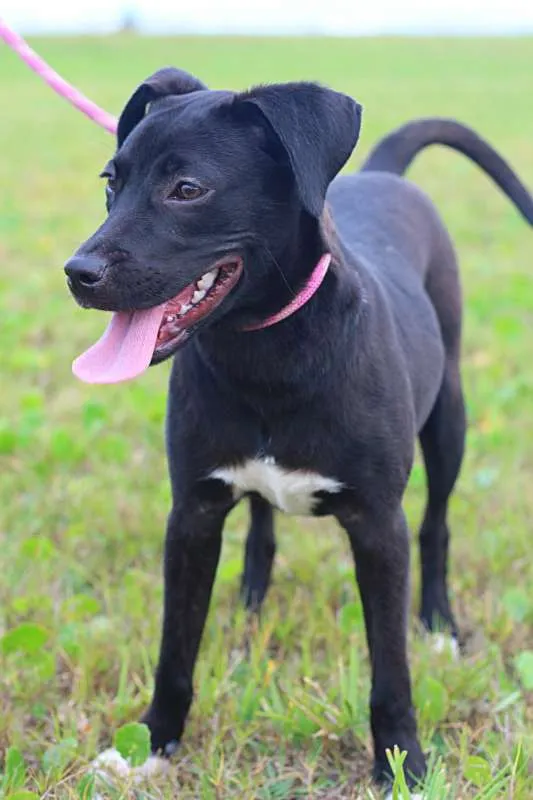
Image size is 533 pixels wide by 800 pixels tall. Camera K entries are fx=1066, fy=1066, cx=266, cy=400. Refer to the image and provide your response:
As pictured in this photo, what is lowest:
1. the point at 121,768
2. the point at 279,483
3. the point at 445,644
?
the point at 121,768

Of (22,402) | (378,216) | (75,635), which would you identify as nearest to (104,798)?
(75,635)

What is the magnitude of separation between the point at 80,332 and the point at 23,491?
2357 mm

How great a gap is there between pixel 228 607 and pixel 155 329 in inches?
65.6

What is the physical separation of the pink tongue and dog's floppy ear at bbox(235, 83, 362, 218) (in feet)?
1.45

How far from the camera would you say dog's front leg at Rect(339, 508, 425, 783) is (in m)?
2.85

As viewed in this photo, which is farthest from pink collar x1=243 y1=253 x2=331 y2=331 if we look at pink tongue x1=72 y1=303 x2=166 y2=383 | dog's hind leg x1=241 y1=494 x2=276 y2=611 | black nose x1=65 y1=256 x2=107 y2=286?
dog's hind leg x1=241 y1=494 x2=276 y2=611

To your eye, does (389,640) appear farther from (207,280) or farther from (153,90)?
(153,90)

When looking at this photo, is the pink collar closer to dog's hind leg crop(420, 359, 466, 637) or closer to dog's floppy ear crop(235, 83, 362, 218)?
dog's floppy ear crop(235, 83, 362, 218)

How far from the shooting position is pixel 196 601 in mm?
3037

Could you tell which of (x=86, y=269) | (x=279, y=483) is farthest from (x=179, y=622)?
(x=86, y=269)

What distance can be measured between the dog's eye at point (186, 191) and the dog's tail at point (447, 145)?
1825 millimetres

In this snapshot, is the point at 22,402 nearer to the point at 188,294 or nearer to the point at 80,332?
the point at 80,332

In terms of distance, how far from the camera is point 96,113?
3518 mm

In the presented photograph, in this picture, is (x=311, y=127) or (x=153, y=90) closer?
(x=311, y=127)
